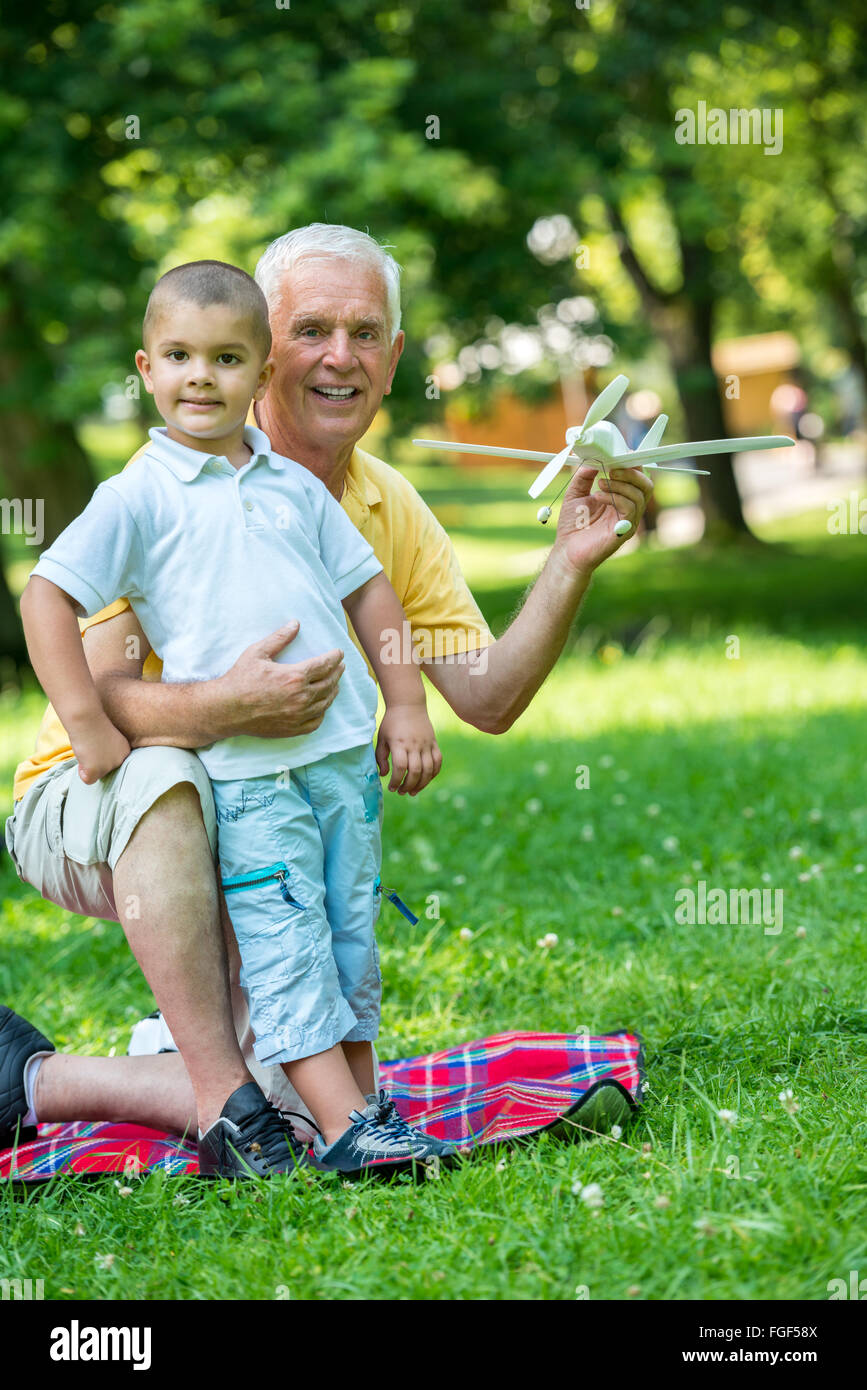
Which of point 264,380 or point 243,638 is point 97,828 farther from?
point 264,380

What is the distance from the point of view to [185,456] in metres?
2.65

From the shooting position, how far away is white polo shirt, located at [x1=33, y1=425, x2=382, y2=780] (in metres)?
2.58

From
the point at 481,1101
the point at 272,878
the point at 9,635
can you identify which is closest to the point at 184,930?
the point at 272,878

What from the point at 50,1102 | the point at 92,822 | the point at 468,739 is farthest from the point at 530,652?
the point at 468,739

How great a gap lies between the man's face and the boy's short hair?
267mm

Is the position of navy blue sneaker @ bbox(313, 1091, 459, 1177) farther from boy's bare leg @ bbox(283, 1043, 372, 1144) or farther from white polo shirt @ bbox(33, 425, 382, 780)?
white polo shirt @ bbox(33, 425, 382, 780)

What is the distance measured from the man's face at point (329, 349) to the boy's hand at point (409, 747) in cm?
56

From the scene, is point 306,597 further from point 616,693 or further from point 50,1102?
point 616,693

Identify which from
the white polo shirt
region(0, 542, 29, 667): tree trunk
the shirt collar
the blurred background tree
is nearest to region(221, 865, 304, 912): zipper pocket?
the white polo shirt

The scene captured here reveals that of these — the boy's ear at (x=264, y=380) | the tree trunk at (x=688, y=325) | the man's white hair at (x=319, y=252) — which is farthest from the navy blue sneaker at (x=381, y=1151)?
the tree trunk at (x=688, y=325)

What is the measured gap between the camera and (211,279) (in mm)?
2564
